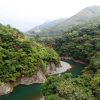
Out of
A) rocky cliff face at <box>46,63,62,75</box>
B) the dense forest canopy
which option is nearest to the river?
the dense forest canopy

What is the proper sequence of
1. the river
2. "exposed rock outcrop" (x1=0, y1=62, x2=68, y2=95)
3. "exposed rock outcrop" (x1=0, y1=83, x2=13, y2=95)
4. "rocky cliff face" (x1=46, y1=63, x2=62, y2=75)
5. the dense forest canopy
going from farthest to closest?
"rocky cliff face" (x1=46, y1=63, x2=62, y2=75), the dense forest canopy, "exposed rock outcrop" (x1=0, y1=62, x2=68, y2=95), "exposed rock outcrop" (x1=0, y1=83, x2=13, y2=95), the river

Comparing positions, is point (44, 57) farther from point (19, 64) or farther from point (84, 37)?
point (84, 37)

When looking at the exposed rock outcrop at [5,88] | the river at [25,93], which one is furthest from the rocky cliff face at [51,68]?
the exposed rock outcrop at [5,88]

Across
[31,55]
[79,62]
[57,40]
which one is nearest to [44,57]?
[31,55]

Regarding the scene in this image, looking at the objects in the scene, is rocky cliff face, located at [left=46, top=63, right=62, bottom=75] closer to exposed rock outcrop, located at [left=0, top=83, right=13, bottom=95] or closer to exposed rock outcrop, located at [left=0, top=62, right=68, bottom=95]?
exposed rock outcrop, located at [left=0, top=62, right=68, bottom=95]

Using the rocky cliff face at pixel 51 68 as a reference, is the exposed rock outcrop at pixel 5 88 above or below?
above

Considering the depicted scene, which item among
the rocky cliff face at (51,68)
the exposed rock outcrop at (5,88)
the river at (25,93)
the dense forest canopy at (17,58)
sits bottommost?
the rocky cliff face at (51,68)

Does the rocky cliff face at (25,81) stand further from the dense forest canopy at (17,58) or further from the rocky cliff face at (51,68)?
the rocky cliff face at (51,68)

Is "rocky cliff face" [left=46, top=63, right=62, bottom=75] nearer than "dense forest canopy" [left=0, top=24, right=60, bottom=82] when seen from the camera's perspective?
No

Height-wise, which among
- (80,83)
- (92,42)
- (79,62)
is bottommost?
(79,62)
